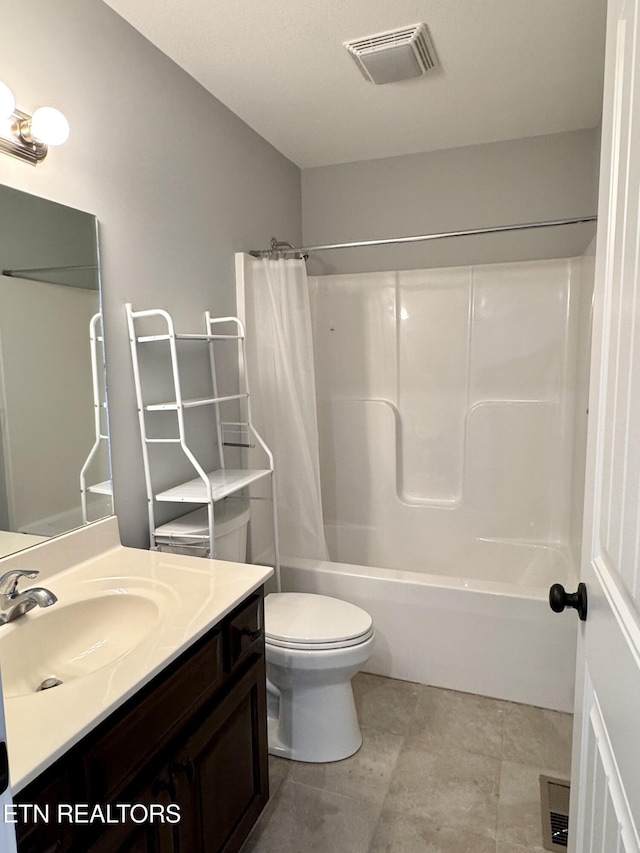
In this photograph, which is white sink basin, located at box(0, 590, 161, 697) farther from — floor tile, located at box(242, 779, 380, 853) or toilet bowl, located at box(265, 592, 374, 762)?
floor tile, located at box(242, 779, 380, 853)

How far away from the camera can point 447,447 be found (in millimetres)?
2980

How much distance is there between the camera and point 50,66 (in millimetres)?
1441

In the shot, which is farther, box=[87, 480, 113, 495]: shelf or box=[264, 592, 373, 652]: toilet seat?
box=[264, 592, 373, 652]: toilet seat

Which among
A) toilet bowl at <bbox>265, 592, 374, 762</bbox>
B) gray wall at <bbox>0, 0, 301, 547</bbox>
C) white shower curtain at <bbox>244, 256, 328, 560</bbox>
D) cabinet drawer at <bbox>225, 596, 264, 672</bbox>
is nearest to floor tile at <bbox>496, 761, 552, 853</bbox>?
toilet bowl at <bbox>265, 592, 374, 762</bbox>

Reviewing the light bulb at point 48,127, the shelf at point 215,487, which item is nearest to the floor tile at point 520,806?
the shelf at point 215,487

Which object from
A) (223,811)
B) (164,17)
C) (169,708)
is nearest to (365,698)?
(223,811)

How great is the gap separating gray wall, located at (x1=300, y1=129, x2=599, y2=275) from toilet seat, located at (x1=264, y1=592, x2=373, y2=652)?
6.27 feet

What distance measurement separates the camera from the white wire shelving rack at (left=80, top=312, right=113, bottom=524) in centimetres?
160

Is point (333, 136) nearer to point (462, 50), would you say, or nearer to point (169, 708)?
point (462, 50)

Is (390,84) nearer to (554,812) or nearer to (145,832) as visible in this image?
(145,832)

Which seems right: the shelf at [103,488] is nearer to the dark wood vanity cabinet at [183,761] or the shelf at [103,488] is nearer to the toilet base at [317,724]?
the dark wood vanity cabinet at [183,761]

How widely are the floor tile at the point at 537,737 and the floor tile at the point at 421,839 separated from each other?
→ 0.38 meters

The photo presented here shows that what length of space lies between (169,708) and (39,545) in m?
0.60

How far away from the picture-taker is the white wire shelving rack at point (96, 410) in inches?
62.9
